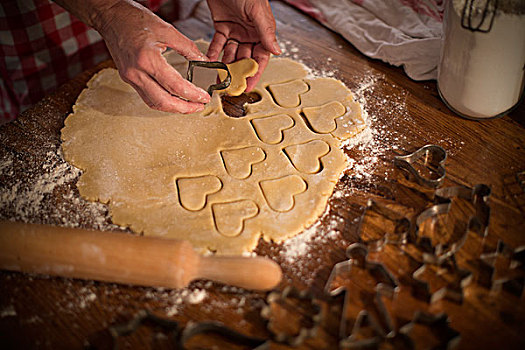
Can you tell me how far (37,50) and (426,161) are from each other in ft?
5.04

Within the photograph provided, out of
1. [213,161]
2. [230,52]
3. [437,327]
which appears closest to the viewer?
[437,327]

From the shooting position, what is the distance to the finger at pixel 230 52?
169 centimetres

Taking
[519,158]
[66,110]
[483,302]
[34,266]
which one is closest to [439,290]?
[483,302]

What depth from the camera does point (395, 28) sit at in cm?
180

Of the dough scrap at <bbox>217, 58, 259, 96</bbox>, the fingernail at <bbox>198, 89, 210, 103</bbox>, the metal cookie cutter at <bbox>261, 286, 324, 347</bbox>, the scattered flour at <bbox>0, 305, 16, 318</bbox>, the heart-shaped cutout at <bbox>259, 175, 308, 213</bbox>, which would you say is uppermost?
the fingernail at <bbox>198, 89, 210, 103</bbox>

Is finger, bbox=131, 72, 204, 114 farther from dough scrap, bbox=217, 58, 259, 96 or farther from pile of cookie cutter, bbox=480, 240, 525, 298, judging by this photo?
pile of cookie cutter, bbox=480, 240, 525, 298

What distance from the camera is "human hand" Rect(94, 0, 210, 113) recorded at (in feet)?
4.29

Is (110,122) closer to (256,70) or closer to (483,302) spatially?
(256,70)

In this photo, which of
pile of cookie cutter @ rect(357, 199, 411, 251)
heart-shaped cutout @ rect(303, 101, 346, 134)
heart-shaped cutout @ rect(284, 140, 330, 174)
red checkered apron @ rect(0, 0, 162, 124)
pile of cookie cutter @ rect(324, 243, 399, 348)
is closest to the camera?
pile of cookie cutter @ rect(324, 243, 399, 348)

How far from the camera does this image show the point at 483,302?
103 centimetres

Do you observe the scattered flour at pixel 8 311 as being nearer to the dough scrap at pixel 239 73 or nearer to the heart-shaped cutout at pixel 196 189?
the heart-shaped cutout at pixel 196 189

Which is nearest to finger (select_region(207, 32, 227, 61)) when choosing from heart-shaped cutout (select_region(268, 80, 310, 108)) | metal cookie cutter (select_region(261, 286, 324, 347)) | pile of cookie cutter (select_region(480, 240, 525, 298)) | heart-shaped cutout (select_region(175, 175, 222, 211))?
heart-shaped cutout (select_region(268, 80, 310, 108))

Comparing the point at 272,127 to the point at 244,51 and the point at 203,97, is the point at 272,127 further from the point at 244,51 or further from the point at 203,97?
the point at 244,51

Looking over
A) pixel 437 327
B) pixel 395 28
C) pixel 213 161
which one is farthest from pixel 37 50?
pixel 437 327
